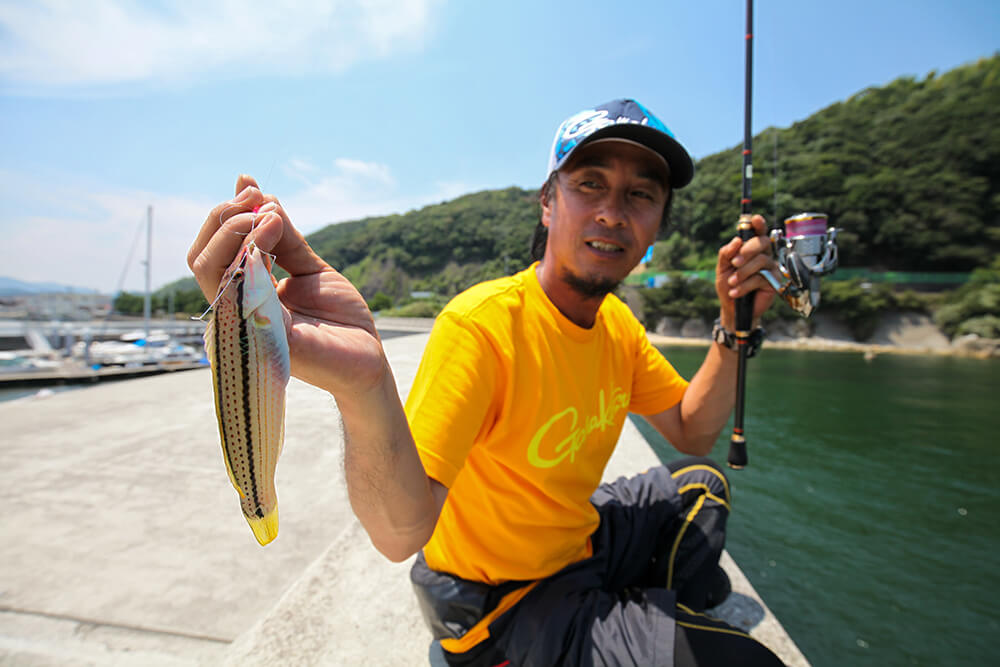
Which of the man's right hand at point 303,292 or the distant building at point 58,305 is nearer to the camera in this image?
the man's right hand at point 303,292

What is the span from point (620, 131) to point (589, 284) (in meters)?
0.62

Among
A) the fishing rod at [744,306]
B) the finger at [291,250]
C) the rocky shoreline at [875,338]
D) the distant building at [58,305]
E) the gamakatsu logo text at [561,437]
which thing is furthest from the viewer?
the rocky shoreline at [875,338]

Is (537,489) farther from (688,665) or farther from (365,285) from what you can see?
(365,285)

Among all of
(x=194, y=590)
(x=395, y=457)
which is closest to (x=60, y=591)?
(x=194, y=590)

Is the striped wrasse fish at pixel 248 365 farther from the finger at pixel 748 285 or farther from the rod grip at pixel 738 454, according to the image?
the rod grip at pixel 738 454

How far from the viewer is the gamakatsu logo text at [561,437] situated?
165cm

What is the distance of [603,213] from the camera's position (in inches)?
68.8

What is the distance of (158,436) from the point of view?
537cm

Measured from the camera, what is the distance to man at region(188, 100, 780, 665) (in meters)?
1.02

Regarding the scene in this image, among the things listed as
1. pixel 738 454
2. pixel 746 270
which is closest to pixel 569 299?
pixel 746 270

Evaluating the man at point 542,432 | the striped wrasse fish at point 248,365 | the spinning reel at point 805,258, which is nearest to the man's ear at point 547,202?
the man at point 542,432

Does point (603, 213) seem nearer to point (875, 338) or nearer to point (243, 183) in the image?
point (243, 183)

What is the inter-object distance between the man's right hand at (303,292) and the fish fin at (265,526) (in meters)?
0.29

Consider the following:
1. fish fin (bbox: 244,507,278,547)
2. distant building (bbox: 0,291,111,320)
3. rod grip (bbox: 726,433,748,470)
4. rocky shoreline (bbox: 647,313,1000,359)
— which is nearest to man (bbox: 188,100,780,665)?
fish fin (bbox: 244,507,278,547)
